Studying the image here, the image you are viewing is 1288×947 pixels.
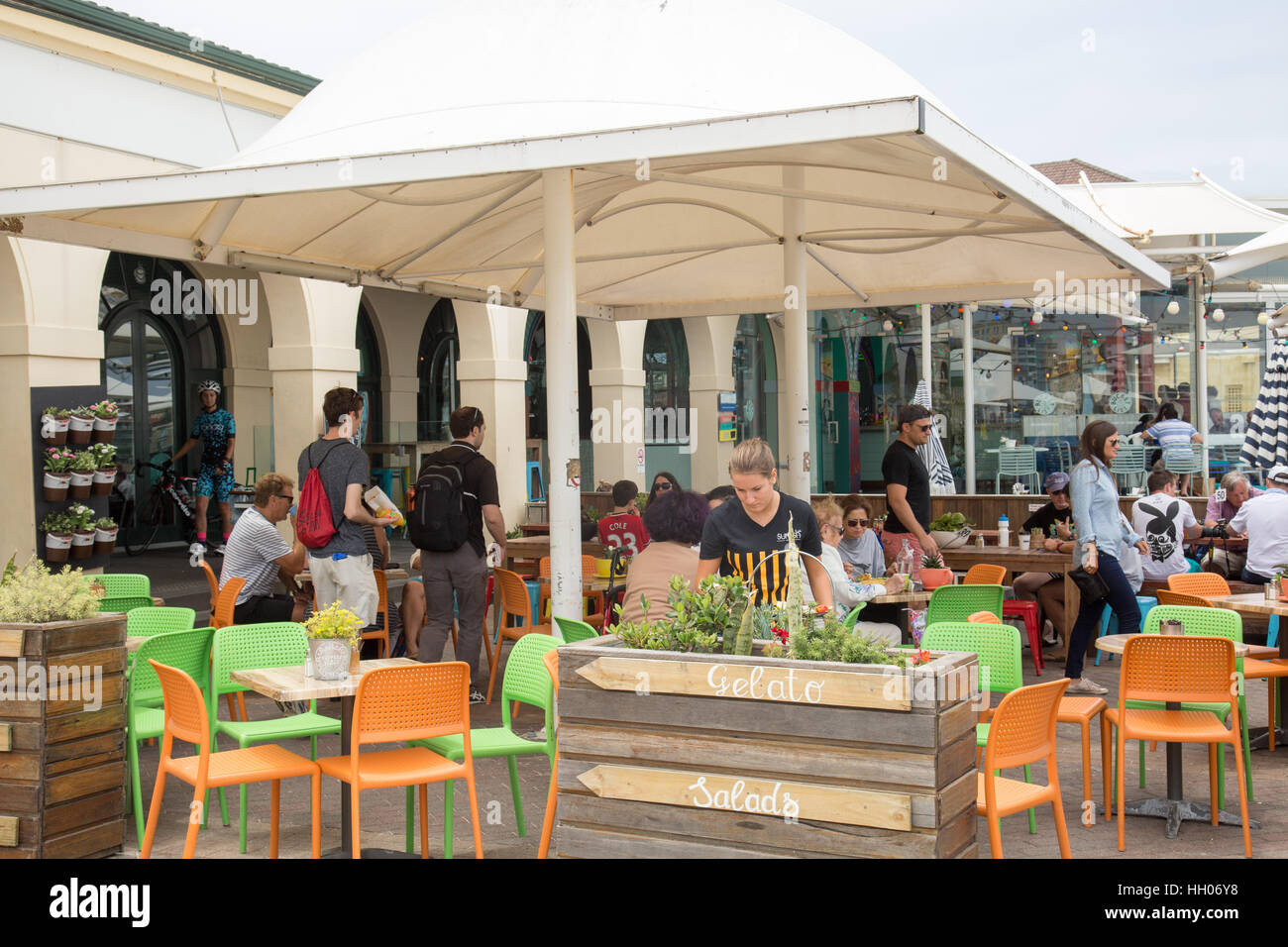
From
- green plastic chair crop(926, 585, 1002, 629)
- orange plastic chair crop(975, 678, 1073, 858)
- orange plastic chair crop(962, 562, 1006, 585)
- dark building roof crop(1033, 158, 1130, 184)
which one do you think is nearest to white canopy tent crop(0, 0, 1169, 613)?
orange plastic chair crop(962, 562, 1006, 585)

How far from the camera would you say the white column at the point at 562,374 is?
6.34 meters

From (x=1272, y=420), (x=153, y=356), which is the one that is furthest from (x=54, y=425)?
(x=1272, y=420)

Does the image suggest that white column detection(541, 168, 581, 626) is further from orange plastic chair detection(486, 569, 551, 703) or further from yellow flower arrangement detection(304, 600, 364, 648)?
yellow flower arrangement detection(304, 600, 364, 648)

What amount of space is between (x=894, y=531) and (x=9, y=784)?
212 inches

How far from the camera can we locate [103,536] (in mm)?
9852

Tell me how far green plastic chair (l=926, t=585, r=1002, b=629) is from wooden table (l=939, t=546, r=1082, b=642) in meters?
1.97

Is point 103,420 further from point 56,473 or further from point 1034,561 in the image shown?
point 1034,561

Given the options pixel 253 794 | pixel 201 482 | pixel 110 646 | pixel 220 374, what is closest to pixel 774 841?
pixel 110 646

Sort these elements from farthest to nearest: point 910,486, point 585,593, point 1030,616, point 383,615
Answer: point 1030,616, point 585,593, point 383,615, point 910,486

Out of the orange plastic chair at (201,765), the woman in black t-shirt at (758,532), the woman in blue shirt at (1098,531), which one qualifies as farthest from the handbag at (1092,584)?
the orange plastic chair at (201,765)

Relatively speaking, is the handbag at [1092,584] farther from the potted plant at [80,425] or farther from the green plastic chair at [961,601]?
the potted plant at [80,425]

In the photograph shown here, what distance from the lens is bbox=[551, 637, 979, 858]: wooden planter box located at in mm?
3334

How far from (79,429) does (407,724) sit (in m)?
6.40

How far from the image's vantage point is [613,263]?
999 cm
